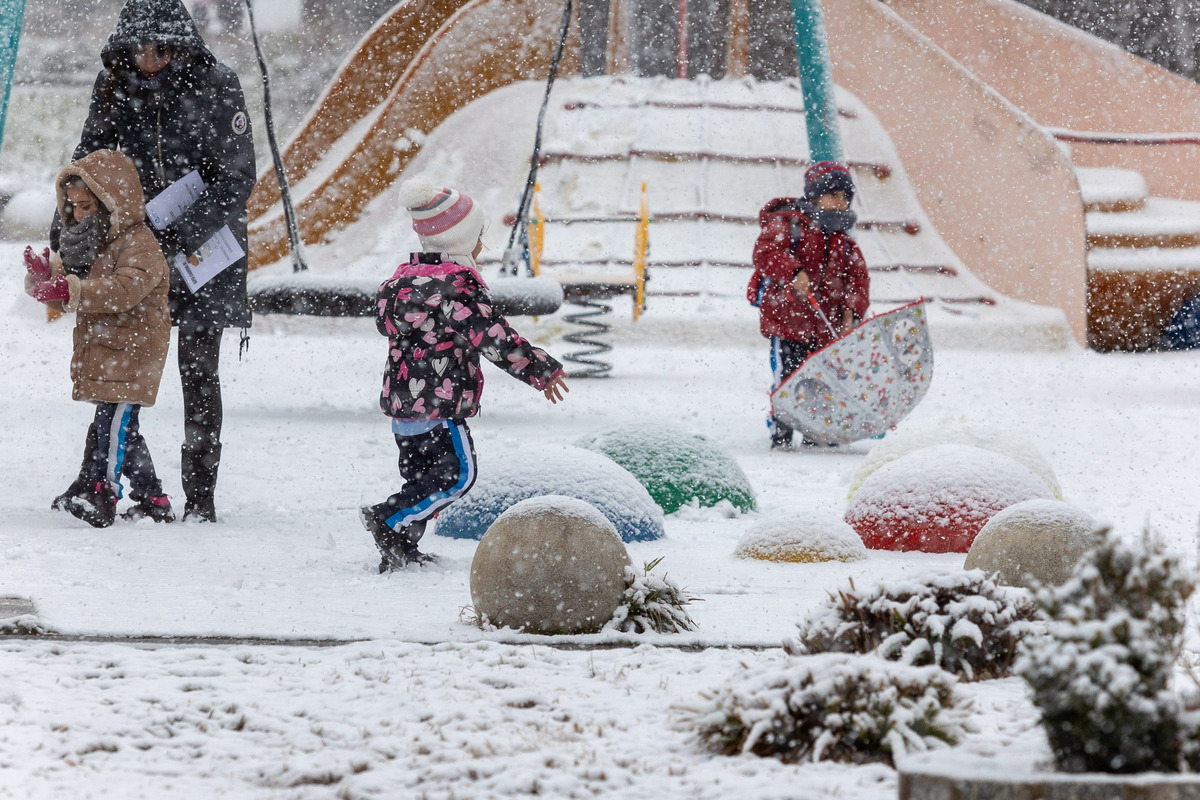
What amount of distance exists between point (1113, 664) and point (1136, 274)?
14.2m

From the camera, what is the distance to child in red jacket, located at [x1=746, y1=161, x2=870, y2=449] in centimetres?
805

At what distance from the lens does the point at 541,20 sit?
719 inches

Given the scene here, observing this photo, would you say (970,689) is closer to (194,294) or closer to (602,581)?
(602,581)

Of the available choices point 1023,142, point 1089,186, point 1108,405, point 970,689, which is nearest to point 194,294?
point 970,689

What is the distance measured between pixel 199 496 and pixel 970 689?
3240 millimetres

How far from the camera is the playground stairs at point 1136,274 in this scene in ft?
49.7

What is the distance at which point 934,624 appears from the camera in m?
3.20

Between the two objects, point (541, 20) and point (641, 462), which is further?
point (541, 20)

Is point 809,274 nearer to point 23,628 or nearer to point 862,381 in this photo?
point 862,381

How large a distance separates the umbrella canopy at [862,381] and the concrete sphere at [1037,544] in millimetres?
3662

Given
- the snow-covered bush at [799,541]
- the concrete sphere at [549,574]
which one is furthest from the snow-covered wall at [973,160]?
the concrete sphere at [549,574]

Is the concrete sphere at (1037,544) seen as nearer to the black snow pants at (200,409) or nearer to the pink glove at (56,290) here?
the black snow pants at (200,409)

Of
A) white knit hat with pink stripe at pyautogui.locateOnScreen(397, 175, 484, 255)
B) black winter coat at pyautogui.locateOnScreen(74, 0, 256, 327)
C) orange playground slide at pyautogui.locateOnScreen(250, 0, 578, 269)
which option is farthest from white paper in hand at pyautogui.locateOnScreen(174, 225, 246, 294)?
orange playground slide at pyautogui.locateOnScreen(250, 0, 578, 269)

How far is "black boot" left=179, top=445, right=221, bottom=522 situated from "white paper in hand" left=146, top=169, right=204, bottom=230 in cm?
85
